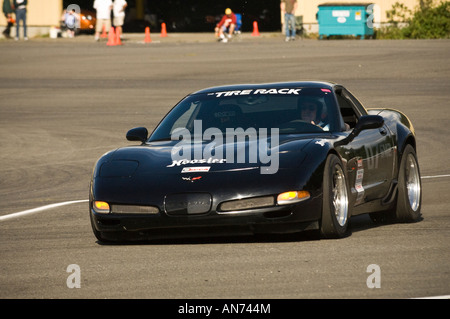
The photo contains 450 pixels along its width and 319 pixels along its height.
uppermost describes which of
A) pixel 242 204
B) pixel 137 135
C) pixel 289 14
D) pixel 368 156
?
pixel 289 14

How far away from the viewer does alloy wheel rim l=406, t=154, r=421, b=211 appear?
1059 cm

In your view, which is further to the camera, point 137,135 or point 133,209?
point 137,135

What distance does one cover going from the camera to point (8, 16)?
4750 cm

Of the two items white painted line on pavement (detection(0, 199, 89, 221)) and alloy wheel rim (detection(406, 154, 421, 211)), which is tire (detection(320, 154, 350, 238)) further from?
white painted line on pavement (detection(0, 199, 89, 221))

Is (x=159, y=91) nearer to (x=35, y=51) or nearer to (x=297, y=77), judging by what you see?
(x=297, y=77)

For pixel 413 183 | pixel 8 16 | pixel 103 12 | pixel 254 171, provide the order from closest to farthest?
pixel 254 171 → pixel 413 183 → pixel 103 12 → pixel 8 16

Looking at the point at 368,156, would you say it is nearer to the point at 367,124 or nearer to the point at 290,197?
the point at 367,124

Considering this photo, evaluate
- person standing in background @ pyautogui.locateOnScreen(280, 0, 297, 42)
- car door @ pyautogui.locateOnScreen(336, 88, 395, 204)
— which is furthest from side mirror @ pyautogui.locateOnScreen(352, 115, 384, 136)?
person standing in background @ pyautogui.locateOnScreen(280, 0, 297, 42)

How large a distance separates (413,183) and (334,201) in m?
2.10

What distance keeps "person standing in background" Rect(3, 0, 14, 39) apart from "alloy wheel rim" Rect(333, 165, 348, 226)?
39.2 meters

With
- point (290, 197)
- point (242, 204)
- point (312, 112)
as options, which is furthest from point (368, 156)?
point (242, 204)

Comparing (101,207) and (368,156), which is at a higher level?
(368,156)

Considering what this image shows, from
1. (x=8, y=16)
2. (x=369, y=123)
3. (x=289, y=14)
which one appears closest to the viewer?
(x=369, y=123)

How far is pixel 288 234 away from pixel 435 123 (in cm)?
1231
